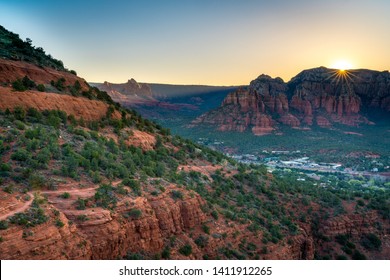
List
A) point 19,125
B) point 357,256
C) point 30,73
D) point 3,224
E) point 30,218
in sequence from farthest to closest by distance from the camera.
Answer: point 357,256
point 30,73
point 19,125
point 30,218
point 3,224

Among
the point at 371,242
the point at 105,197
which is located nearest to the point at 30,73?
the point at 105,197

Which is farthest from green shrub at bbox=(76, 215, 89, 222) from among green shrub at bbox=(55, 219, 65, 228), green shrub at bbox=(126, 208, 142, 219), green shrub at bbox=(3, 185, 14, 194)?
green shrub at bbox=(3, 185, 14, 194)

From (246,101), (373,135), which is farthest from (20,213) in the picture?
(373,135)

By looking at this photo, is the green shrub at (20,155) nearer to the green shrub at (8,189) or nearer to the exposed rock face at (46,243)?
the green shrub at (8,189)

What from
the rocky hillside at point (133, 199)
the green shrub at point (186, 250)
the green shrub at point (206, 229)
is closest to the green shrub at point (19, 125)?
the rocky hillside at point (133, 199)

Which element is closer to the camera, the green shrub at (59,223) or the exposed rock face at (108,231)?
the exposed rock face at (108,231)

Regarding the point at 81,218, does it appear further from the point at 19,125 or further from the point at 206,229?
the point at 19,125

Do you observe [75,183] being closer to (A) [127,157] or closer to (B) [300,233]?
(A) [127,157]
